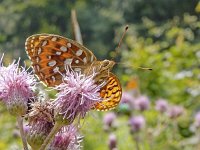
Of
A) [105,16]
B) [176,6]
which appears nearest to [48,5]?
[105,16]

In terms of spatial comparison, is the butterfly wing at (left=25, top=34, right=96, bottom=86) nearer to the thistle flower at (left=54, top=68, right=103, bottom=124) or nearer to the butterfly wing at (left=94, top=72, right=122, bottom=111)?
the butterfly wing at (left=94, top=72, right=122, bottom=111)

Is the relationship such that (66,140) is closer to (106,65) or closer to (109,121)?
(106,65)

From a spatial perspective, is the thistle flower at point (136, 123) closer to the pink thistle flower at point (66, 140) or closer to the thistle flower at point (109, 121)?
the thistle flower at point (109, 121)

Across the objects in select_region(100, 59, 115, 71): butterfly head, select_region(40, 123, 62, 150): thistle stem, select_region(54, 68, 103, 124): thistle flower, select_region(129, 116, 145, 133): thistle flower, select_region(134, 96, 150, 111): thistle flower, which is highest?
select_region(100, 59, 115, 71): butterfly head

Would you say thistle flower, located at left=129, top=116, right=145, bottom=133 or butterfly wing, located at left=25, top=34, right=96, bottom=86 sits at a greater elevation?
butterfly wing, located at left=25, top=34, right=96, bottom=86

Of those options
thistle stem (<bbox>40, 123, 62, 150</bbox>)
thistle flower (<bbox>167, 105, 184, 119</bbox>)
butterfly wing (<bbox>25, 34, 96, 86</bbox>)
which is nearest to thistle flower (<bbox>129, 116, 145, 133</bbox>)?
thistle flower (<bbox>167, 105, 184, 119</bbox>)

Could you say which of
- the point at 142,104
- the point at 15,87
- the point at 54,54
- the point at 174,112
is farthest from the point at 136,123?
the point at 15,87

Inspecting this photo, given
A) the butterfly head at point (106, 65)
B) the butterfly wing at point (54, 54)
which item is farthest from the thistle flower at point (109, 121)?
the butterfly head at point (106, 65)
